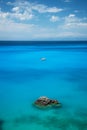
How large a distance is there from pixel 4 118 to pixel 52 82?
17.7ft

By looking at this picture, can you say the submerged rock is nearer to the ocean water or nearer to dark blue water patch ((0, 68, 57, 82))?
the ocean water

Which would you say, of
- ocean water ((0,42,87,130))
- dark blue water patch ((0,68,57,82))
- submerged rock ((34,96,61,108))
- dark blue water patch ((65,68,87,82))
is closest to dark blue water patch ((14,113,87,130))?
ocean water ((0,42,87,130))

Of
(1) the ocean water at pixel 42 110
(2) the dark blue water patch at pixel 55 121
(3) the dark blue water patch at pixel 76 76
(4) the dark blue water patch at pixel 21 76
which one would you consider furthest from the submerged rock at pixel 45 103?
(4) the dark blue water patch at pixel 21 76

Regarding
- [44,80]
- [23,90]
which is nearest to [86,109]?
[23,90]

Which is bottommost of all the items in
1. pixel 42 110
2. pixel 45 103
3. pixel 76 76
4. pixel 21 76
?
pixel 42 110

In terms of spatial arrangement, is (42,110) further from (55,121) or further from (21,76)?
(21,76)

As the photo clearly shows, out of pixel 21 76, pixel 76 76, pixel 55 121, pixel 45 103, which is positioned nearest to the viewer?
pixel 55 121

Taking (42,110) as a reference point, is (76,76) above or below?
above

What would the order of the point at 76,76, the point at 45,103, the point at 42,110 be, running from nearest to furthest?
the point at 42,110 < the point at 45,103 < the point at 76,76

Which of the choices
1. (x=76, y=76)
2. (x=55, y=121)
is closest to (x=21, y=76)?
(x=76, y=76)

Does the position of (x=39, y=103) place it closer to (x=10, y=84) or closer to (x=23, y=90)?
(x=23, y=90)

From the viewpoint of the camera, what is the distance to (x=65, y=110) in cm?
780

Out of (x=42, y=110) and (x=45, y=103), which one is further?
(x=45, y=103)

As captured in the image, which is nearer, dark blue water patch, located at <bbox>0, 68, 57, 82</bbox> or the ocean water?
the ocean water
